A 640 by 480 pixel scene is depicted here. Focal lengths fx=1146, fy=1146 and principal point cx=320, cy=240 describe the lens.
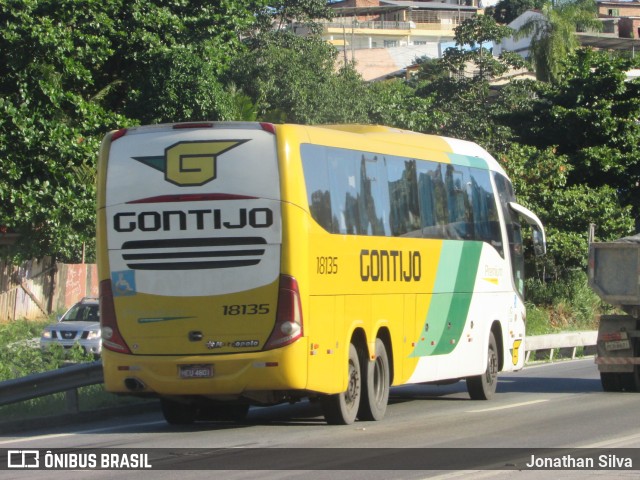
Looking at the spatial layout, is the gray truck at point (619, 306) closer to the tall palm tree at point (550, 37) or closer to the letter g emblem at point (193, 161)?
the letter g emblem at point (193, 161)

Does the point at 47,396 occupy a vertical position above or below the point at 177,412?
below

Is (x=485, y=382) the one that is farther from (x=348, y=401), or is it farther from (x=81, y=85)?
(x=81, y=85)

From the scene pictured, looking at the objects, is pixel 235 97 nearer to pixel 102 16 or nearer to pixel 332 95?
pixel 102 16

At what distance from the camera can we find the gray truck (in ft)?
59.5

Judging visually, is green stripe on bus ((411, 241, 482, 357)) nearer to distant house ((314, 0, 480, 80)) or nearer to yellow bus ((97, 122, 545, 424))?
yellow bus ((97, 122, 545, 424))

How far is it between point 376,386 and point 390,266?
5.14ft

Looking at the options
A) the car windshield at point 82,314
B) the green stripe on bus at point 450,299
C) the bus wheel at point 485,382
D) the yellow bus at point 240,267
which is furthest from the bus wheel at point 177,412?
the car windshield at point 82,314

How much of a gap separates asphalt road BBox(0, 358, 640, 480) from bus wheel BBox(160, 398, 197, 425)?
0.20 meters

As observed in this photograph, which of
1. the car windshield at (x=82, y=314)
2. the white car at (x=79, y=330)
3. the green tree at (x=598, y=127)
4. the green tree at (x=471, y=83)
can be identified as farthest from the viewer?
the green tree at (x=471, y=83)

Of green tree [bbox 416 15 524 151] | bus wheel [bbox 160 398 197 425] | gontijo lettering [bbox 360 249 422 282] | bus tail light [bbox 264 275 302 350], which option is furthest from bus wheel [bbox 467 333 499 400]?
green tree [bbox 416 15 524 151]

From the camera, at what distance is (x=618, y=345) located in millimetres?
18562

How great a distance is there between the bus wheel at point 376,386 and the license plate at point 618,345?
17.0 feet

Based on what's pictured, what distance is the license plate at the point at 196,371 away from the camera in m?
12.7

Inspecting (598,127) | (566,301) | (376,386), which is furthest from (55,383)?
(598,127)
